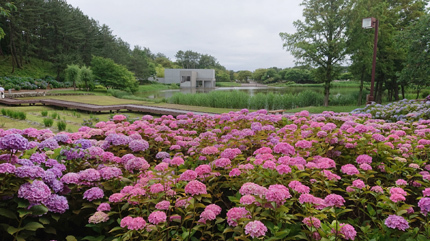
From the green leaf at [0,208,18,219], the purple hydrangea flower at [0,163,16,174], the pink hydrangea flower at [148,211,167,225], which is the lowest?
the green leaf at [0,208,18,219]

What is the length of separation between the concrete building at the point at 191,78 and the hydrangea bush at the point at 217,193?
57.2 metres

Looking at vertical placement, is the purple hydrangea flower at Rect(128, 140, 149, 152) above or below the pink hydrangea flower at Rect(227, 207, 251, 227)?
above

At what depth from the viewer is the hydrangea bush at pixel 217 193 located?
1.71 metres

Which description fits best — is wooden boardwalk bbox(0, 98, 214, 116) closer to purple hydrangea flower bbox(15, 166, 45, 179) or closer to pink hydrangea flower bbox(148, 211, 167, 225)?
purple hydrangea flower bbox(15, 166, 45, 179)

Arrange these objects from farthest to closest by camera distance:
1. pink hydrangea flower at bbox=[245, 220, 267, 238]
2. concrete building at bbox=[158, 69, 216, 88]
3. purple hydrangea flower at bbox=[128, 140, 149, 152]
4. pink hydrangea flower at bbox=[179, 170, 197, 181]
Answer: concrete building at bbox=[158, 69, 216, 88], purple hydrangea flower at bbox=[128, 140, 149, 152], pink hydrangea flower at bbox=[179, 170, 197, 181], pink hydrangea flower at bbox=[245, 220, 267, 238]

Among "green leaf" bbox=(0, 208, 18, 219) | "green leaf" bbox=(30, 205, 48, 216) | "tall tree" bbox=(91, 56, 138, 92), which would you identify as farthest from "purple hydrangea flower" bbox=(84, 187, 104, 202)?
"tall tree" bbox=(91, 56, 138, 92)

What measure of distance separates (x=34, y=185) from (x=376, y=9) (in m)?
21.2

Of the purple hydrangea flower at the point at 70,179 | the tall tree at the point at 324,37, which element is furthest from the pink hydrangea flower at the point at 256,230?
the tall tree at the point at 324,37

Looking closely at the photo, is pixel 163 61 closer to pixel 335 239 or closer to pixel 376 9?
pixel 376 9

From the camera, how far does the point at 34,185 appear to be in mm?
1809

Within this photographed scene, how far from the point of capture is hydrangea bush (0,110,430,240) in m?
1.71

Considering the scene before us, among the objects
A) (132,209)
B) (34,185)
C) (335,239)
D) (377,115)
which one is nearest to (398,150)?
(335,239)

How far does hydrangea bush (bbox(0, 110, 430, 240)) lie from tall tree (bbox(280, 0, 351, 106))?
16941mm

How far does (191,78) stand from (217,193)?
58.0 m
